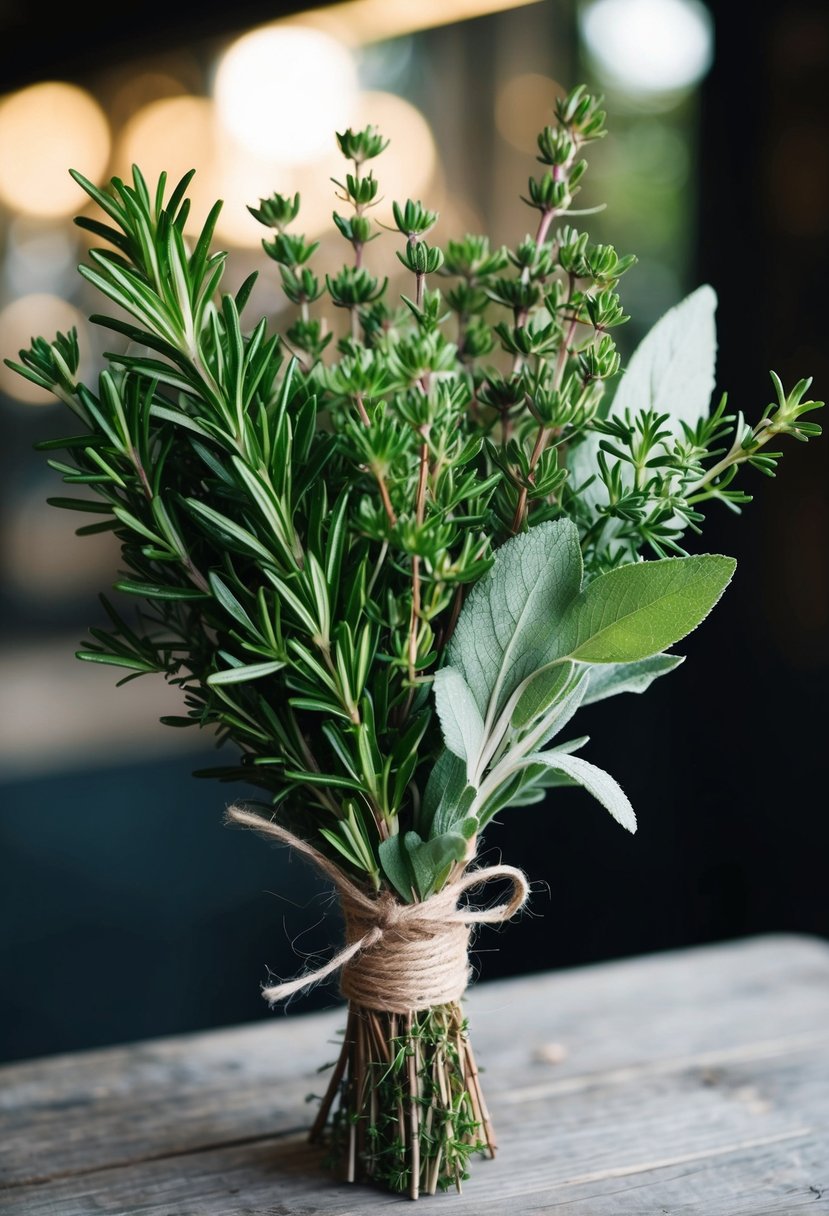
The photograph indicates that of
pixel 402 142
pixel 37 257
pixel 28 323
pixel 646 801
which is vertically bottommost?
pixel 646 801

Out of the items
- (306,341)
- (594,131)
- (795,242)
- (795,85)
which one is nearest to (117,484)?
(306,341)

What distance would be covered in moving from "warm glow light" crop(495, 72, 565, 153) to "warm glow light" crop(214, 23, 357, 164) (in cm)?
27

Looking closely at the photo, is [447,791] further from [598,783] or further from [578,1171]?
[578,1171]

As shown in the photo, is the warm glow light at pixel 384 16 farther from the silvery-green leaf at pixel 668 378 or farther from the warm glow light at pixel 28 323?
the silvery-green leaf at pixel 668 378

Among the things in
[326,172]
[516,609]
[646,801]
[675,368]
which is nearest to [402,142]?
[326,172]

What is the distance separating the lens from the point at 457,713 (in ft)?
1.86

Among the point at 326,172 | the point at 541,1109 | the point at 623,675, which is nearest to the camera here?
the point at 623,675

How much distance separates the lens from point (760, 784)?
6.18 feet

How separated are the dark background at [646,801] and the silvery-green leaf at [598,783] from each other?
50.1 inches

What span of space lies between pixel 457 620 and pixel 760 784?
1421 millimetres

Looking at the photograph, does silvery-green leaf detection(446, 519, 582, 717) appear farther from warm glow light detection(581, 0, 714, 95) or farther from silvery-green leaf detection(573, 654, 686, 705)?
warm glow light detection(581, 0, 714, 95)

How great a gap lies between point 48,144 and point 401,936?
6.13ft

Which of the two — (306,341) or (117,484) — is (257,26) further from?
(117,484)

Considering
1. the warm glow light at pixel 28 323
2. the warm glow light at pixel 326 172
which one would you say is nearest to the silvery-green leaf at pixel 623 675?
the warm glow light at pixel 326 172
